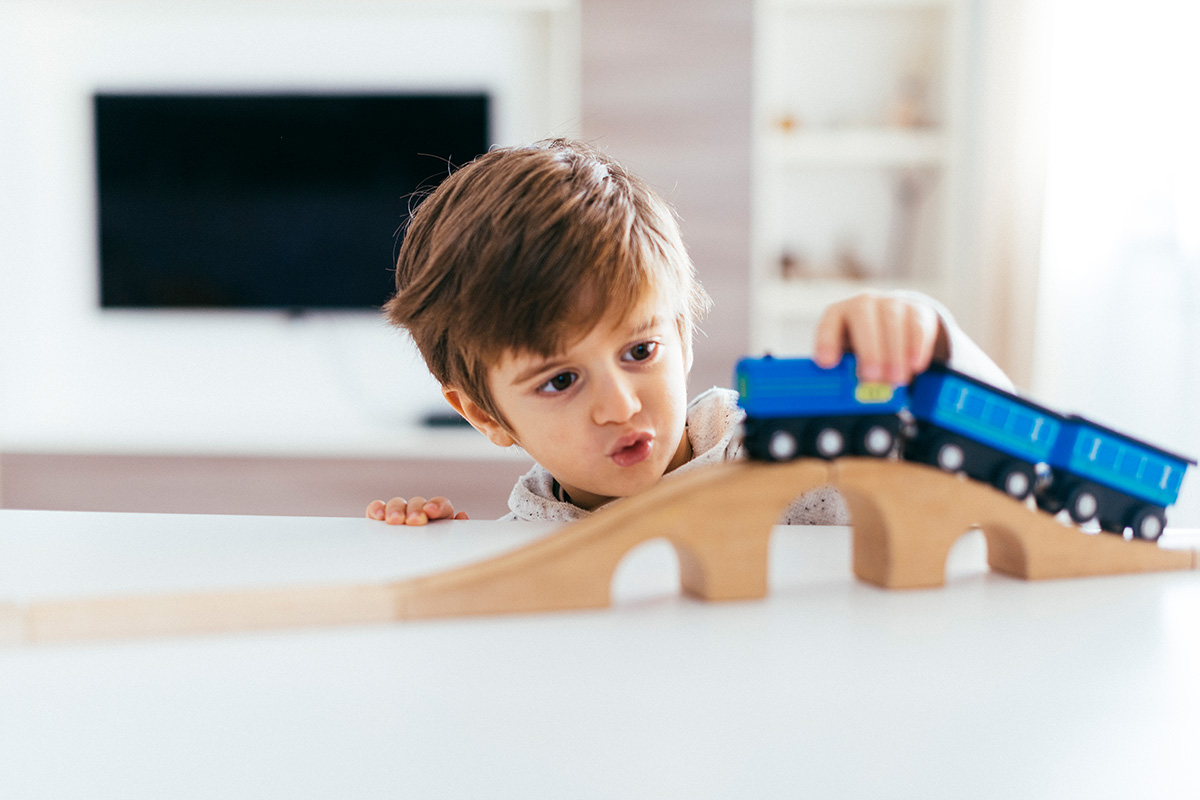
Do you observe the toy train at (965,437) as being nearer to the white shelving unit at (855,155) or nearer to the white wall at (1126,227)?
the white wall at (1126,227)

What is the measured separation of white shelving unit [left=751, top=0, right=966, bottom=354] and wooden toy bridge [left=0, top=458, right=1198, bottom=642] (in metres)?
2.24

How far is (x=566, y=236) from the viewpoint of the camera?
0.81 meters

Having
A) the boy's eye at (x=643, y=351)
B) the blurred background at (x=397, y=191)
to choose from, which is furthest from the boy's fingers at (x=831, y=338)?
the blurred background at (x=397, y=191)

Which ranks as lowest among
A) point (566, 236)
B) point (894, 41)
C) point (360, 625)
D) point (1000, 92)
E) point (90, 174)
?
point (360, 625)

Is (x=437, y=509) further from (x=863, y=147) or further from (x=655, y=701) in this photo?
(x=863, y=147)

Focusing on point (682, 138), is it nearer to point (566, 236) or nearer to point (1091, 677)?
point (566, 236)

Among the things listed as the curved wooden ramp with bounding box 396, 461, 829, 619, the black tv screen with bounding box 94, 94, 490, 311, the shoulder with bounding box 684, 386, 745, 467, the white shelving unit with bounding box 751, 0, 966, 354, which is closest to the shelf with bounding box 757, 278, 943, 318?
the white shelving unit with bounding box 751, 0, 966, 354

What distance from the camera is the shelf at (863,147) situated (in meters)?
2.76

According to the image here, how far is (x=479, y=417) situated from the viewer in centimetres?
103

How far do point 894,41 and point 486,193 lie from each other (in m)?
2.40

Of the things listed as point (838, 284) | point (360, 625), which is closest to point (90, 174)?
point (838, 284)

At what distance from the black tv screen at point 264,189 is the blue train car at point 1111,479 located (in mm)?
2609

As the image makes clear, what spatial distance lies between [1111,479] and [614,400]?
41cm

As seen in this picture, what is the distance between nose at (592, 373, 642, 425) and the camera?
825 millimetres
